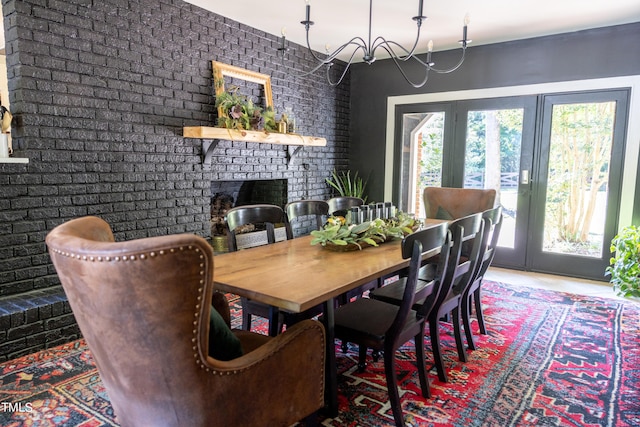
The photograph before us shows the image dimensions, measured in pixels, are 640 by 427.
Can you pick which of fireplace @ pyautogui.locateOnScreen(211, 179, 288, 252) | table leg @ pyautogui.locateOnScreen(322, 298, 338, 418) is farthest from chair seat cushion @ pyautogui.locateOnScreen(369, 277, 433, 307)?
fireplace @ pyautogui.locateOnScreen(211, 179, 288, 252)

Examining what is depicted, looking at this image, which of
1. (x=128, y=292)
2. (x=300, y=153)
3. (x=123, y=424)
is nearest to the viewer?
(x=128, y=292)

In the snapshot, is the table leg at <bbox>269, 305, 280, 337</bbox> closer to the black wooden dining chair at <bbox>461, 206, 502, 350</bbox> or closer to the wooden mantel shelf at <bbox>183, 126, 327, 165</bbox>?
the black wooden dining chair at <bbox>461, 206, 502, 350</bbox>

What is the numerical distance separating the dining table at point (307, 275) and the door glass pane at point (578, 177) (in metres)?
2.95

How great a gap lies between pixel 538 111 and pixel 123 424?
4586 mm

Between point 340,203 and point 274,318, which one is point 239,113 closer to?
point 340,203

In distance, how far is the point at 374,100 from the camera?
5.54 m

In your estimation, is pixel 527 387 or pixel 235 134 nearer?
pixel 527 387

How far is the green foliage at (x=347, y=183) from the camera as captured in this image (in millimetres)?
5520

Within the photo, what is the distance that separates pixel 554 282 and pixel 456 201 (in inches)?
54.7

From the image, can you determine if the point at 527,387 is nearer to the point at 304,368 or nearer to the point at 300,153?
the point at 304,368

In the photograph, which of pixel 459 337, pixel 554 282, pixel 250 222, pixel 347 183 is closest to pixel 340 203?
pixel 250 222

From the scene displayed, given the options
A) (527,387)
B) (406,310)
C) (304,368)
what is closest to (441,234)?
(406,310)

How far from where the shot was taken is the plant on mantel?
149 inches

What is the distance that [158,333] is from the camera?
41.8 inches
